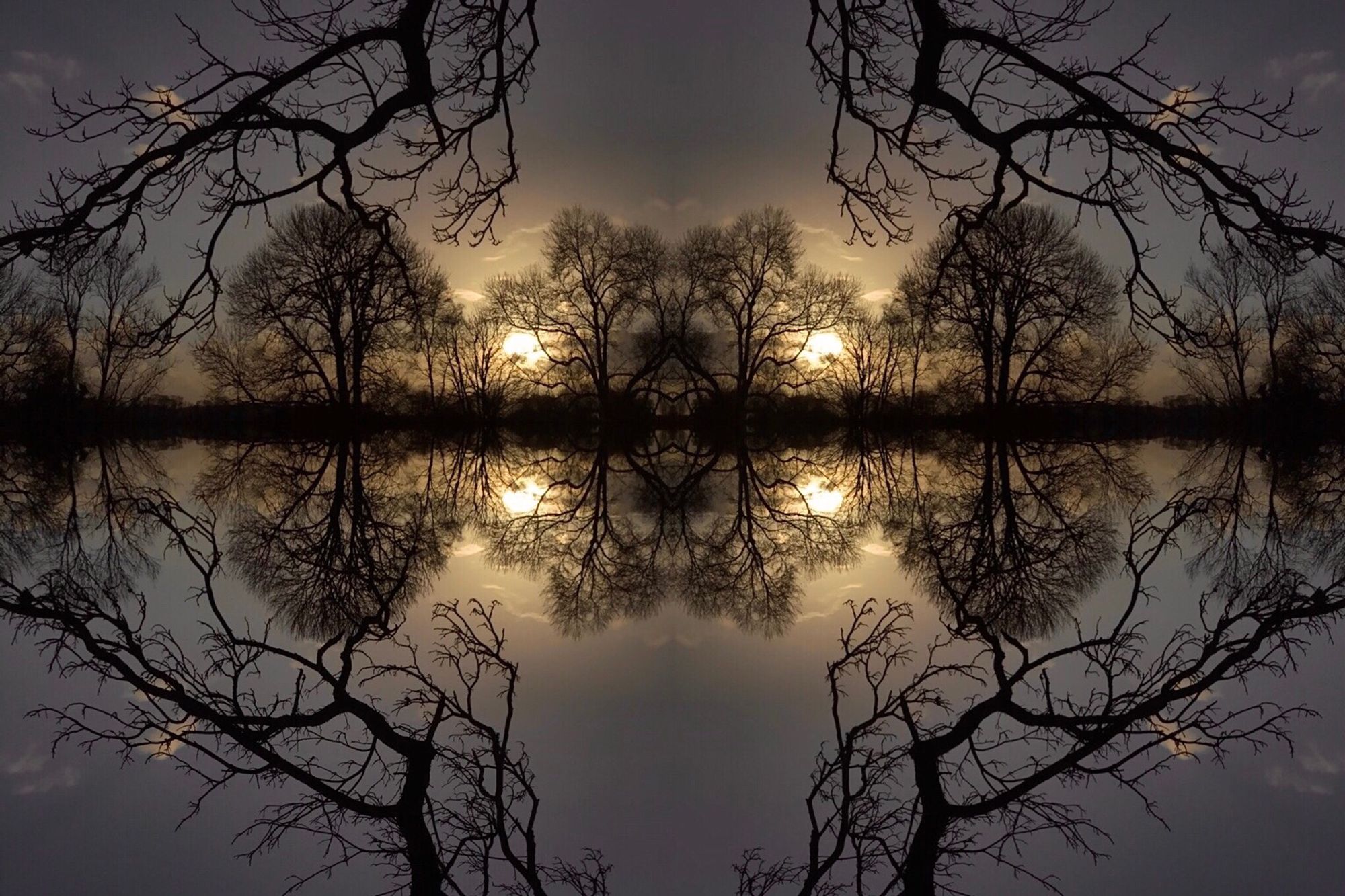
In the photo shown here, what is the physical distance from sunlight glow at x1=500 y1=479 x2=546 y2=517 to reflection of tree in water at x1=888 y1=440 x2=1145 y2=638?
504 centimetres

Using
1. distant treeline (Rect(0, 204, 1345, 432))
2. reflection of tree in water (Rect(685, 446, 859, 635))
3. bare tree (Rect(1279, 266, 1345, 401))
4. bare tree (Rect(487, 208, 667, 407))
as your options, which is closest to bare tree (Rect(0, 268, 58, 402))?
distant treeline (Rect(0, 204, 1345, 432))

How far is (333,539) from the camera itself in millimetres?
9164

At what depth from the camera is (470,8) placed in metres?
7.93

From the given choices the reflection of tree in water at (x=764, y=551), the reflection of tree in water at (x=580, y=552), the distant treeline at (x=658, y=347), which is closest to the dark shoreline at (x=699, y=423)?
the distant treeline at (x=658, y=347)

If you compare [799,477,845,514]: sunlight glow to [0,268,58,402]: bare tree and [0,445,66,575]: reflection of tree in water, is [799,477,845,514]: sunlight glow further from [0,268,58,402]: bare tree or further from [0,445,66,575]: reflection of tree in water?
[0,268,58,402]: bare tree

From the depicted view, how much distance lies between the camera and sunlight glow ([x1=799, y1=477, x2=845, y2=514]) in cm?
1166

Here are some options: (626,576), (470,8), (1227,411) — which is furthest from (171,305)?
(1227,411)

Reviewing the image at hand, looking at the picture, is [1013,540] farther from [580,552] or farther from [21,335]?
[21,335]

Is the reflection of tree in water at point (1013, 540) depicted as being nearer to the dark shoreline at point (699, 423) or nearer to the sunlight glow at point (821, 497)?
the sunlight glow at point (821, 497)

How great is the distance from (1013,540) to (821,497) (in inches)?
167

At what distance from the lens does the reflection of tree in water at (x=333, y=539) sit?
6965mm

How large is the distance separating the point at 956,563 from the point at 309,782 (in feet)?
19.2

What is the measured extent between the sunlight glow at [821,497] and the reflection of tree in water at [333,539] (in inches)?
187

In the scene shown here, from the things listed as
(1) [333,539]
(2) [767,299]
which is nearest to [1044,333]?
(2) [767,299]
